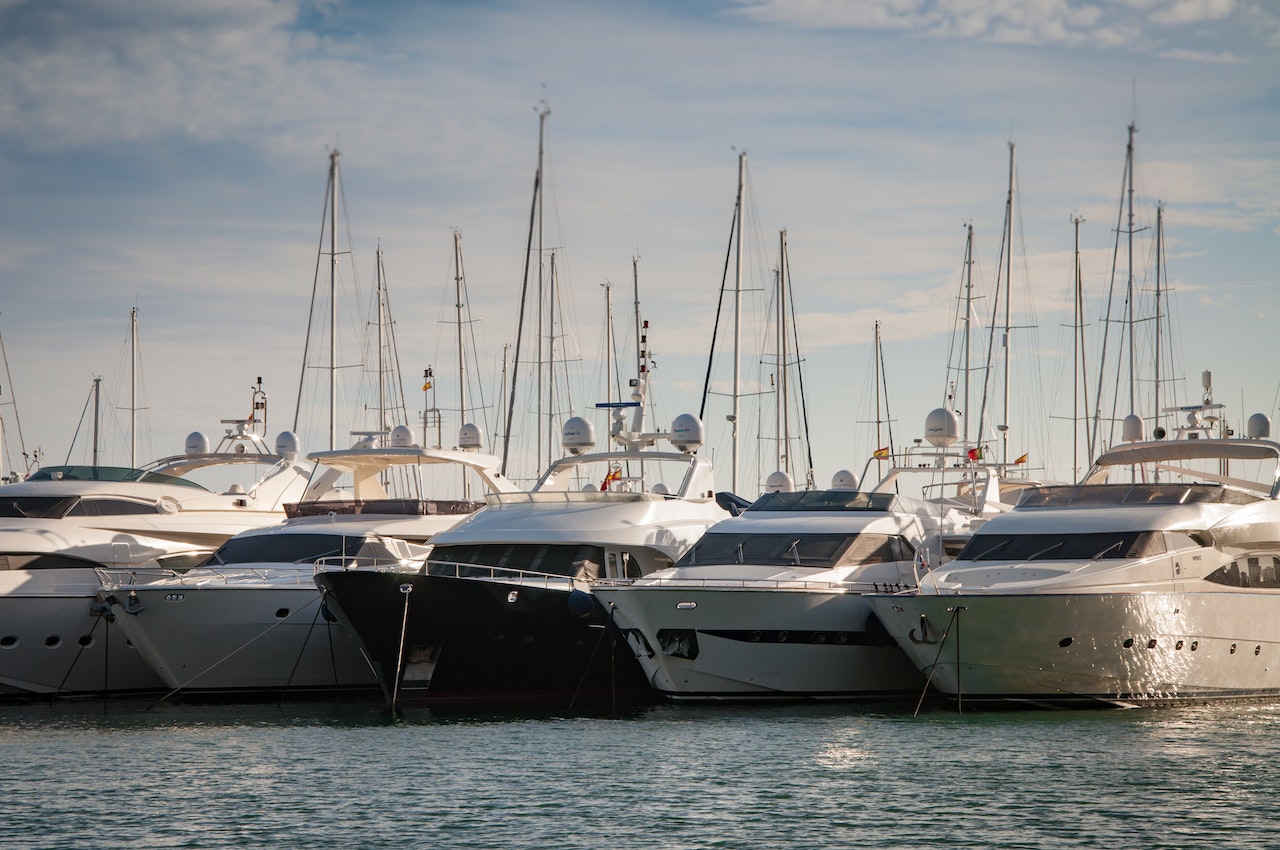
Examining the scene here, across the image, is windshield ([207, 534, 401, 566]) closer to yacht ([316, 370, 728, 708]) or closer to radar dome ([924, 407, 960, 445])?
yacht ([316, 370, 728, 708])

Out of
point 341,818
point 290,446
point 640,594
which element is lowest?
point 341,818

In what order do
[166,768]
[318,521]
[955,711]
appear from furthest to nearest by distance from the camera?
[318,521] < [955,711] < [166,768]

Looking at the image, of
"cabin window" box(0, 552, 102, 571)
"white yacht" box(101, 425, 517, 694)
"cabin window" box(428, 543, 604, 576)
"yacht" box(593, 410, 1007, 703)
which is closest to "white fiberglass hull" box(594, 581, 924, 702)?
"yacht" box(593, 410, 1007, 703)

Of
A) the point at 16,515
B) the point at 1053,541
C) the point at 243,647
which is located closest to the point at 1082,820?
the point at 1053,541

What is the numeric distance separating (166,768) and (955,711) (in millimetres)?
11505

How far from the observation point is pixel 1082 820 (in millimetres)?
15859

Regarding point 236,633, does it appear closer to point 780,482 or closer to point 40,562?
point 40,562

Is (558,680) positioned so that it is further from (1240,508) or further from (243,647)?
(1240,508)

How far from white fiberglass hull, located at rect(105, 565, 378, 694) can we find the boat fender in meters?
3.96

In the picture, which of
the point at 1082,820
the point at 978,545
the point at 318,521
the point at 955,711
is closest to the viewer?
the point at 1082,820

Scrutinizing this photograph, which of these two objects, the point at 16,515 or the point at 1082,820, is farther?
the point at 16,515

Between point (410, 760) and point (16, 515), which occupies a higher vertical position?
point (16, 515)

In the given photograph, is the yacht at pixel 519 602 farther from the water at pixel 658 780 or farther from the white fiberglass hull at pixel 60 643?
the white fiberglass hull at pixel 60 643

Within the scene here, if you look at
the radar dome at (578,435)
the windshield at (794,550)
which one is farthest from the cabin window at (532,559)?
the radar dome at (578,435)
